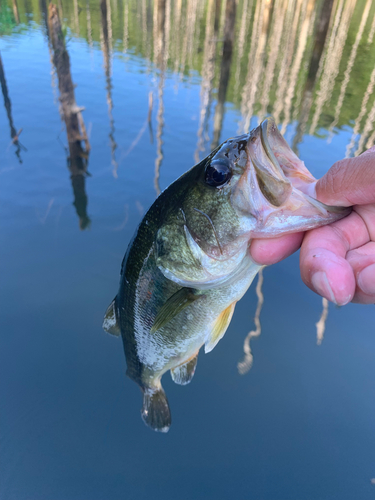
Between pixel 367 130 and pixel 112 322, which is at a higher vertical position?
pixel 112 322

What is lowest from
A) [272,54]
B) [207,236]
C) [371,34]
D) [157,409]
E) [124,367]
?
[124,367]

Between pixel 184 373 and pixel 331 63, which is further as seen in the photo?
pixel 331 63

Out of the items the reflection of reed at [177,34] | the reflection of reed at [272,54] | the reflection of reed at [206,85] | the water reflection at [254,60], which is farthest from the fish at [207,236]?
the reflection of reed at [177,34]

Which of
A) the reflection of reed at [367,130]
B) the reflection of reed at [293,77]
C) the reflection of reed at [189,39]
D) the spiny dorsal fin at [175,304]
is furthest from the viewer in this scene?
the reflection of reed at [189,39]

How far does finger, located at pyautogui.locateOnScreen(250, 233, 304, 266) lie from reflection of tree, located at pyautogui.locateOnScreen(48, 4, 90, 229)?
5190mm

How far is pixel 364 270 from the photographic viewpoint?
1464mm

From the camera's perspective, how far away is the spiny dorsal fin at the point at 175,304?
6.09 feet

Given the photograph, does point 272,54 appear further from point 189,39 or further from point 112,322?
point 112,322

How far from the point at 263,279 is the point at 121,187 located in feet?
13.4

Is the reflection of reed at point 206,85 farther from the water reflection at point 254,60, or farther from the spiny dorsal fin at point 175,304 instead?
the spiny dorsal fin at point 175,304

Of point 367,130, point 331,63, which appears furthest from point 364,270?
point 331,63

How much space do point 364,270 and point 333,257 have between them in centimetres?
18

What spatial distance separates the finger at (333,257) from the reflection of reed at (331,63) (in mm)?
10501

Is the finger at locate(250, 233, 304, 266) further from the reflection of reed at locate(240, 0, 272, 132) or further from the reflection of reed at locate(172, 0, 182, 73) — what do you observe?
the reflection of reed at locate(172, 0, 182, 73)
